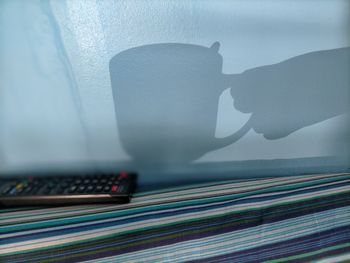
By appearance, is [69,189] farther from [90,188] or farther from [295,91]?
[295,91]

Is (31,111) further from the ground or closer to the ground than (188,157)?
further from the ground

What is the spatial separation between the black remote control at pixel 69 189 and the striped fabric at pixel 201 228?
2cm

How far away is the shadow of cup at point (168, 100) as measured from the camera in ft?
Result: 1.72

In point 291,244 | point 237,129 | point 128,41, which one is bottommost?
point 291,244

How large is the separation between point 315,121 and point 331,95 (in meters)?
0.06

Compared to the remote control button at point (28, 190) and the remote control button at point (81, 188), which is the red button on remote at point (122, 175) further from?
the remote control button at point (28, 190)

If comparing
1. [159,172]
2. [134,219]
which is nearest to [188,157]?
[159,172]

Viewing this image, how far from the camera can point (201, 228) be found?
49cm

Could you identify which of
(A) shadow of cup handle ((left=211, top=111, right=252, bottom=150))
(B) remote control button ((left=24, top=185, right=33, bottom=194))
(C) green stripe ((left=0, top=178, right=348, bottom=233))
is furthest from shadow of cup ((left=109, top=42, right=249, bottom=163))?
(B) remote control button ((left=24, top=185, right=33, bottom=194))

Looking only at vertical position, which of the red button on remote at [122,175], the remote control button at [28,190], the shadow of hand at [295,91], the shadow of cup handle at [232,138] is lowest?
the red button on remote at [122,175]

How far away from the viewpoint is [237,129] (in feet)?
1.87

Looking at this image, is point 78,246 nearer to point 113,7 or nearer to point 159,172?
point 159,172

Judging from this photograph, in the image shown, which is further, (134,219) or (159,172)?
(159,172)

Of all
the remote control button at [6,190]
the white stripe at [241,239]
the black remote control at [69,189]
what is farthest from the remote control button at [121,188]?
the remote control button at [6,190]
